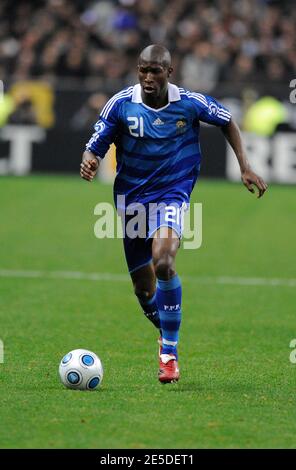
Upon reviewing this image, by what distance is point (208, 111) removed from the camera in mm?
7973

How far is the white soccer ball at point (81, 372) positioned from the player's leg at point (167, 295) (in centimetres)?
49

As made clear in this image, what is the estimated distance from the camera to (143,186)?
7.98m

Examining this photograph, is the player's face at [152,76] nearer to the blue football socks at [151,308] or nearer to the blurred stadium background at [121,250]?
the blue football socks at [151,308]

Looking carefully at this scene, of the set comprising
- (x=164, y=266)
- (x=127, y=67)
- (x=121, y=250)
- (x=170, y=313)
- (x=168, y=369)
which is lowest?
(x=168, y=369)

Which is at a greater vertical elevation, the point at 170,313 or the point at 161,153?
the point at 161,153

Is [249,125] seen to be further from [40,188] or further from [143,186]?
[143,186]

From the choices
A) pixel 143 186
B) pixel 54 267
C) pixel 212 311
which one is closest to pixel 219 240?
pixel 54 267

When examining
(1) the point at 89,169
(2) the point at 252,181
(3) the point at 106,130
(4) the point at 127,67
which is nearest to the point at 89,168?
(1) the point at 89,169

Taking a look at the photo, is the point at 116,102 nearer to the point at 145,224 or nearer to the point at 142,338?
the point at 145,224

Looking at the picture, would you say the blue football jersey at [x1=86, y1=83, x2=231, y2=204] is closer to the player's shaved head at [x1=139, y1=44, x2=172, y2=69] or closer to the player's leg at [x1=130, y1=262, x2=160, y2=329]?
the player's shaved head at [x1=139, y1=44, x2=172, y2=69]

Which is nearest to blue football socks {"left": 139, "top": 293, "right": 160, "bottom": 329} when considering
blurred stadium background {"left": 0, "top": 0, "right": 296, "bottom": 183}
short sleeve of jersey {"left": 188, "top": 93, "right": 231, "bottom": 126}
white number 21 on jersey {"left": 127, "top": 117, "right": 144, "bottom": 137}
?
white number 21 on jersey {"left": 127, "top": 117, "right": 144, "bottom": 137}

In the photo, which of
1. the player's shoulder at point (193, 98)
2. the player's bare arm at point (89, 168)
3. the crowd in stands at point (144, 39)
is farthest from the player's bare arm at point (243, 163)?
the crowd in stands at point (144, 39)

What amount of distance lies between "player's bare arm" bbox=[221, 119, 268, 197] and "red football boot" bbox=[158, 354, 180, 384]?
127 cm

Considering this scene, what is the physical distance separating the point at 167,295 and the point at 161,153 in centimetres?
100
